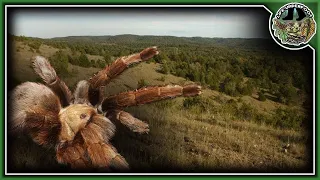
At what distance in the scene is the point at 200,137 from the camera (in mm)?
12016

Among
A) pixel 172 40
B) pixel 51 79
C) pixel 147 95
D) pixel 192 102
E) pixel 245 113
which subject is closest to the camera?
pixel 147 95

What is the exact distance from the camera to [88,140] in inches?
452

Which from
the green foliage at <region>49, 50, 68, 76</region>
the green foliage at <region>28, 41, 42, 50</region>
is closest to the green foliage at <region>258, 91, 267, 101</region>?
the green foliage at <region>49, 50, 68, 76</region>

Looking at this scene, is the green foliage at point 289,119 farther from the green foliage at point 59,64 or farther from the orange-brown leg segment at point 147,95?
the green foliage at point 59,64

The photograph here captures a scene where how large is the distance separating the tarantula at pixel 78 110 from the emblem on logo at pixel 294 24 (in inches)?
90.1

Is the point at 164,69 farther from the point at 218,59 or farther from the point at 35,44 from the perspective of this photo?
the point at 35,44

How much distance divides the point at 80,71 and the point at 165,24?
7.26 feet

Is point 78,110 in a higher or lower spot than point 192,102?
lower

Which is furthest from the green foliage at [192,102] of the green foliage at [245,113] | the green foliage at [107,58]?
the green foliage at [107,58]

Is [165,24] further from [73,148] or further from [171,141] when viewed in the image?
[73,148]

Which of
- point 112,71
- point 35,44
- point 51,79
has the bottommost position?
point 51,79

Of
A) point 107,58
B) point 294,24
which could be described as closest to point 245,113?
point 294,24

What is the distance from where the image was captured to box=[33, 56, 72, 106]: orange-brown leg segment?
466 inches

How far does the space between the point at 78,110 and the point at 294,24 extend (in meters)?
5.20
